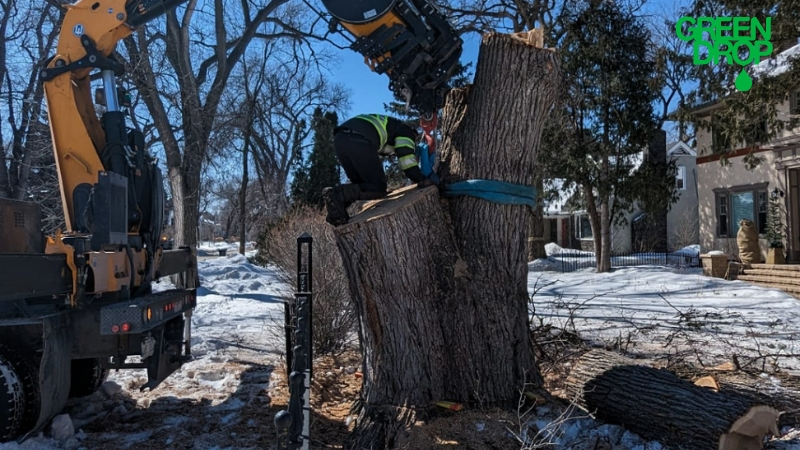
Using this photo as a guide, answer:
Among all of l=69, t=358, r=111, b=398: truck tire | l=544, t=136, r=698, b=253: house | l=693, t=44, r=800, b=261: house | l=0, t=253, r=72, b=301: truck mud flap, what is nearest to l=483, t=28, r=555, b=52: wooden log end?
l=0, t=253, r=72, b=301: truck mud flap

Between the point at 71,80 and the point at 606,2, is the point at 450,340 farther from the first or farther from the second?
the point at 606,2

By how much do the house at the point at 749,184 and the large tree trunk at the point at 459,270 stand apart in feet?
35.1

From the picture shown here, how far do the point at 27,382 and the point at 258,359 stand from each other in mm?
3250

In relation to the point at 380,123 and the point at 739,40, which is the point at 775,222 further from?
the point at 380,123

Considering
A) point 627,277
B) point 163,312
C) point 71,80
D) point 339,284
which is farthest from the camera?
point 627,277

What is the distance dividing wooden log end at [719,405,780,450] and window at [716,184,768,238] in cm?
1623

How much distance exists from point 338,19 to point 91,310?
9.66 feet

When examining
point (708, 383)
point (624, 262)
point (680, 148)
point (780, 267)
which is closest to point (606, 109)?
point (780, 267)

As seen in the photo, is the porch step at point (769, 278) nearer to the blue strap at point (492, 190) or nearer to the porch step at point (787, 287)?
the porch step at point (787, 287)

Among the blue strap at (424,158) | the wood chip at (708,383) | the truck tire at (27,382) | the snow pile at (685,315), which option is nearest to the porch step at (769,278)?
the snow pile at (685,315)

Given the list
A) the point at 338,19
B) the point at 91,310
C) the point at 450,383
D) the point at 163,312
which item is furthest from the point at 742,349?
the point at 91,310

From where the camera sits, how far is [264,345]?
27.5ft

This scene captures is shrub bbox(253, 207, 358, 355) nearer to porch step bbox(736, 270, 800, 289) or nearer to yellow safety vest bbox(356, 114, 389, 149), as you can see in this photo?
yellow safety vest bbox(356, 114, 389, 149)

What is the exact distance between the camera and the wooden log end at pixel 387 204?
163 inches
